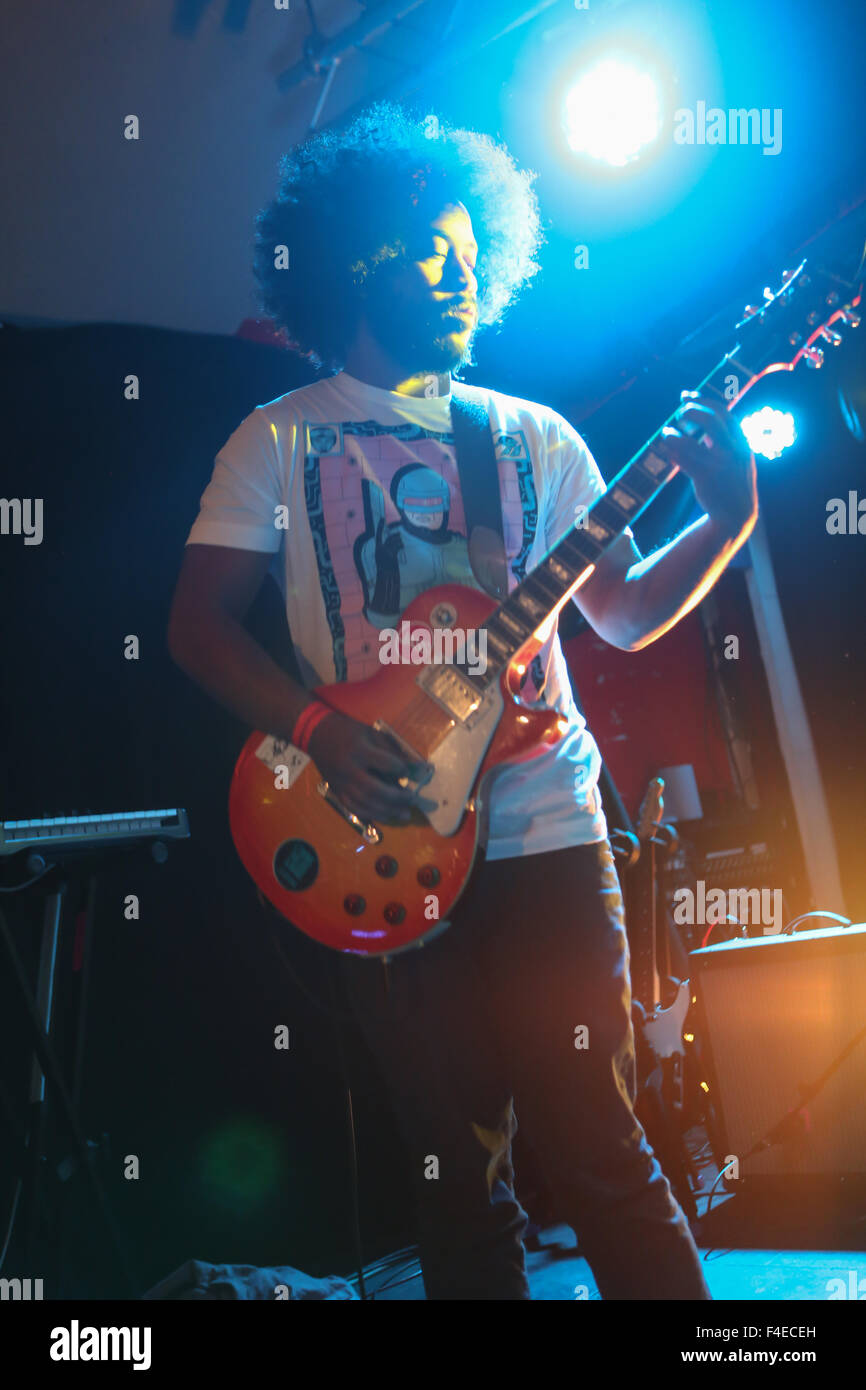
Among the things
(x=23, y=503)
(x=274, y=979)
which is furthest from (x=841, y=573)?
(x=23, y=503)

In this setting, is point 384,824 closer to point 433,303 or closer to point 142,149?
point 433,303

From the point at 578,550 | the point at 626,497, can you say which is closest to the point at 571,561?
the point at 578,550

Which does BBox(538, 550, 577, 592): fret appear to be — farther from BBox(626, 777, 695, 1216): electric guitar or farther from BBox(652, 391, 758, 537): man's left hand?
BBox(626, 777, 695, 1216): electric guitar

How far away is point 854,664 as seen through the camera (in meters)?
4.45

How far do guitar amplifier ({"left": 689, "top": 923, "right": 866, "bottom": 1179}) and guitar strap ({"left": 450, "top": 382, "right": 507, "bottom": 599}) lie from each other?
6.01 ft

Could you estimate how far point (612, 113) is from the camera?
3.19 m

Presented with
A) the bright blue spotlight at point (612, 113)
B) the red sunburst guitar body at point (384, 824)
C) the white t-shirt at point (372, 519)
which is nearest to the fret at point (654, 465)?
the white t-shirt at point (372, 519)

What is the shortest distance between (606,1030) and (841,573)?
364cm

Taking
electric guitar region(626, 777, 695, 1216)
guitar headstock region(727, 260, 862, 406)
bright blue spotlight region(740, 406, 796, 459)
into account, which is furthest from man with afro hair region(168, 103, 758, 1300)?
bright blue spotlight region(740, 406, 796, 459)

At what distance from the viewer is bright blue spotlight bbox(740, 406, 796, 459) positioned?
410 centimetres

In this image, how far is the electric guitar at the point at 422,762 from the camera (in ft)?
4.63

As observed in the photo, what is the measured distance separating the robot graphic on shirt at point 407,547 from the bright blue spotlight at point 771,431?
2914mm

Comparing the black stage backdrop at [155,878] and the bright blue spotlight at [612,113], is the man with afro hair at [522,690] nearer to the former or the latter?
the black stage backdrop at [155,878]

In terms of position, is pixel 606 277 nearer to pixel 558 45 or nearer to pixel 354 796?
pixel 558 45
